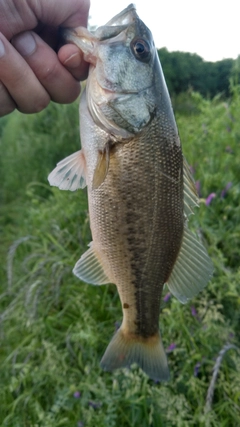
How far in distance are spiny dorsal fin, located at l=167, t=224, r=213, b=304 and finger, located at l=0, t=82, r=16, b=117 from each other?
0.93 m

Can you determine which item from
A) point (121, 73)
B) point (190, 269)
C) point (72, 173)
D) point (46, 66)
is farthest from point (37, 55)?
point (190, 269)

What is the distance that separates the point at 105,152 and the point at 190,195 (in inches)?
14.4

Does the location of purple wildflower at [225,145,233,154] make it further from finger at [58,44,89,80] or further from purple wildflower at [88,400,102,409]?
purple wildflower at [88,400,102,409]

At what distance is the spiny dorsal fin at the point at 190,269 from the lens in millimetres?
1599

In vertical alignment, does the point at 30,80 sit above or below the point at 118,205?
above

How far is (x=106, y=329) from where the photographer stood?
278cm

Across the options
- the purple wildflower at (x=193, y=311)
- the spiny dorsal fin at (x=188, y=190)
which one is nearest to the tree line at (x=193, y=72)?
the purple wildflower at (x=193, y=311)

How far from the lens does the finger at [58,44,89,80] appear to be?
4.97ft

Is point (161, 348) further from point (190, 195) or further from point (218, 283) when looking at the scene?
point (218, 283)

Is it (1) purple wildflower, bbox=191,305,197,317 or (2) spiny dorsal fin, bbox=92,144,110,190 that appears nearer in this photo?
(2) spiny dorsal fin, bbox=92,144,110,190

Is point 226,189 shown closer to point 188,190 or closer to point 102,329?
point 102,329

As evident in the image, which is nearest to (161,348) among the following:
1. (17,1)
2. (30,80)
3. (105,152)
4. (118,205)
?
(118,205)

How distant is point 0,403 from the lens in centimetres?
248

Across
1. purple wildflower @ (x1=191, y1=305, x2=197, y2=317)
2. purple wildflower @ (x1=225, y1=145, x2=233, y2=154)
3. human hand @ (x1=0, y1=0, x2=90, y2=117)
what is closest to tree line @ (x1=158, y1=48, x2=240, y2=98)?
purple wildflower @ (x1=225, y1=145, x2=233, y2=154)
